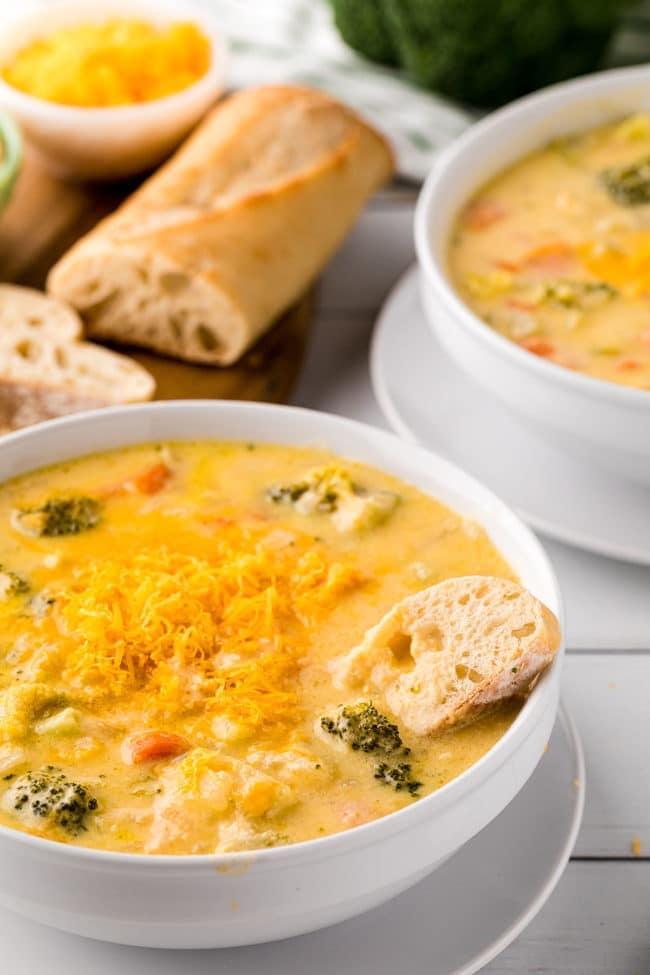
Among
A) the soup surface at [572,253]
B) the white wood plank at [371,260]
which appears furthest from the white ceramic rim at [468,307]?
the white wood plank at [371,260]

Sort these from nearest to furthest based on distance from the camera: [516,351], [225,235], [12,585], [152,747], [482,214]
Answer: [152,747] < [12,585] < [516,351] < [225,235] < [482,214]

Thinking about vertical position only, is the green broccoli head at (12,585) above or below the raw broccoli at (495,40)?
above

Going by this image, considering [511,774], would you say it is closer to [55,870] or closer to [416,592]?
[416,592]

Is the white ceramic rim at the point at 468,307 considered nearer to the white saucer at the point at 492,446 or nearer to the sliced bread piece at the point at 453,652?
the white saucer at the point at 492,446

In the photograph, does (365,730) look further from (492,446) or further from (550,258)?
(550,258)

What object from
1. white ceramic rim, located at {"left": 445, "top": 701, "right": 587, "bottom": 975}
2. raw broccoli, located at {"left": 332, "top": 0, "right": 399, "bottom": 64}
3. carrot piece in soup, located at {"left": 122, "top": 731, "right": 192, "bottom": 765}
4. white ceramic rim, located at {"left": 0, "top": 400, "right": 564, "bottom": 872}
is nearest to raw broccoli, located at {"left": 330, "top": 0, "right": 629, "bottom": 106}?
raw broccoli, located at {"left": 332, "top": 0, "right": 399, "bottom": 64}

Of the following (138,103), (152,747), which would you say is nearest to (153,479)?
(152,747)
